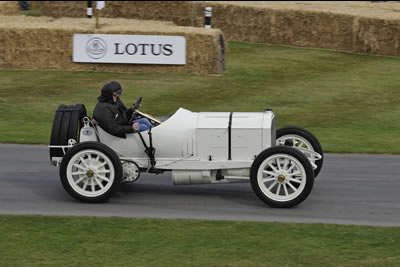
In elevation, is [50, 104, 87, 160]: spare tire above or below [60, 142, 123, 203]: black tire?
above

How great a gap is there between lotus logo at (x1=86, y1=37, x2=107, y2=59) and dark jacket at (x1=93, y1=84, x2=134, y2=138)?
32.3ft

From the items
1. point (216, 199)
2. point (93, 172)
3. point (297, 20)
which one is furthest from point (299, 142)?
point (297, 20)

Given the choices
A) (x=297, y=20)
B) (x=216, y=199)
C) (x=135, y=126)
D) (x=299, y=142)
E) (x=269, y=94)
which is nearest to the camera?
(x=135, y=126)

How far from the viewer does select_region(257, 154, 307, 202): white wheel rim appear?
9.36 m

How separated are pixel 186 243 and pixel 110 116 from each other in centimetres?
263

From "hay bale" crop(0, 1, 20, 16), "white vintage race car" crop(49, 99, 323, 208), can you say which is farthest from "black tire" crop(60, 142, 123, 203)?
"hay bale" crop(0, 1, 20, 16)

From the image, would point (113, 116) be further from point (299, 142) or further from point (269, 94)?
point (269, 94)

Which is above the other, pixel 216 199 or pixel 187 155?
pixel 187 155

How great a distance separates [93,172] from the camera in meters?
9.69

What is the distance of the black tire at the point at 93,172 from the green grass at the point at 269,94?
4.28 m

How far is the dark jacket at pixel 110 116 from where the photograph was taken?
1005 centimetres

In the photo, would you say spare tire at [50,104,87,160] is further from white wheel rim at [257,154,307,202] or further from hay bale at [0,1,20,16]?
hay bale at [0,1,20,16]

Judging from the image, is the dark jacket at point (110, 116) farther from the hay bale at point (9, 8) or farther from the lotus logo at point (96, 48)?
the hay bale at point (9, 8)

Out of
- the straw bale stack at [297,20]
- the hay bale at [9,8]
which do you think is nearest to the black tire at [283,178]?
the straw bale stack at [297,20]
